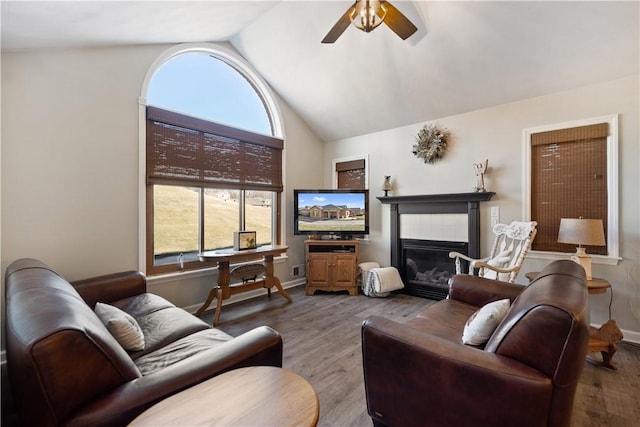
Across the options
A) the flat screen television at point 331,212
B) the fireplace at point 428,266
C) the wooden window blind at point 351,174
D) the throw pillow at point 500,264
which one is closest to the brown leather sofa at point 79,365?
the throw pillow at point 500,264

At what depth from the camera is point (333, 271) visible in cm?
420

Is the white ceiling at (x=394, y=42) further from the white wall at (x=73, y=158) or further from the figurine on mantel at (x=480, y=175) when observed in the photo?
the figurine on mantel at (x=480, y=175)

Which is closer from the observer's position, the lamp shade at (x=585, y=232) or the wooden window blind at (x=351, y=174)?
the lamp shade at (x=585, y=232)

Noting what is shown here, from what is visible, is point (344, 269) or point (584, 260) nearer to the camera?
point (584, 260)

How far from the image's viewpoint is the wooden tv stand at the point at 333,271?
418 centimetres

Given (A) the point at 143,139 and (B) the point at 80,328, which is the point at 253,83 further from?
(B) the point at 80,328

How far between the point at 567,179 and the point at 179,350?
12.9 feet

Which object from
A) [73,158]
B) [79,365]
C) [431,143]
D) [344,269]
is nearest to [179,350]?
[79,365]

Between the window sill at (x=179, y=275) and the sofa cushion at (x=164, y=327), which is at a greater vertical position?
the window sill at (x=179, y=275)

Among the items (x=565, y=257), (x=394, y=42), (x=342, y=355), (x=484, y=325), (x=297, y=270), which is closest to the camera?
(x=484, y=325)

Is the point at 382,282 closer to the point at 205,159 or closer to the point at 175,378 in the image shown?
the point at 205,159

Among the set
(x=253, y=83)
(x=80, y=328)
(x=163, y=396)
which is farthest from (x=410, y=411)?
(x=253, y=83)

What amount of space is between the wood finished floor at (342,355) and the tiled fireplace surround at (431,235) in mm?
327

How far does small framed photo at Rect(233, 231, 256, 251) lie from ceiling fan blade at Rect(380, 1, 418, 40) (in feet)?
8.95
